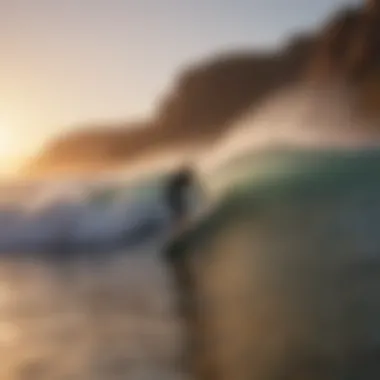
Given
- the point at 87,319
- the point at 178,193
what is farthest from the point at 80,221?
the point at 87,319

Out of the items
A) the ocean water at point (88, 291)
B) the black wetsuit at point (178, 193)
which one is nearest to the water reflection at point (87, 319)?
the ocean water at point (88, 291)

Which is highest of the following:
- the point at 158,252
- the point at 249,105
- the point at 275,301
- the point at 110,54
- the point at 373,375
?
the point at 110,54

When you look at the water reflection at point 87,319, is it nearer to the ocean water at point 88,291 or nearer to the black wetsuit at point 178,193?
the ocean water at point 88,291

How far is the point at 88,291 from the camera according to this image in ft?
5.28

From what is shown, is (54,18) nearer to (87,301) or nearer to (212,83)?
(212,83)

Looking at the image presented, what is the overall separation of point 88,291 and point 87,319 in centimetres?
10

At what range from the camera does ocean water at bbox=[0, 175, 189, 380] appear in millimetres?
1400

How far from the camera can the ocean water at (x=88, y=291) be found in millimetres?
1400

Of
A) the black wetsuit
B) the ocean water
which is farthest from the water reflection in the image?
the black wetsuit

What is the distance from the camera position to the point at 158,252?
1722mm

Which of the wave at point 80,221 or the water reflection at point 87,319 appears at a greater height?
the wave at point 80,221

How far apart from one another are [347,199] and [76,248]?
0.57 m

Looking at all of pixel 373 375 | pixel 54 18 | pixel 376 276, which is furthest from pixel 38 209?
pixel 373 375

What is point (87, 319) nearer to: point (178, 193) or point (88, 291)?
point (88, 291)
